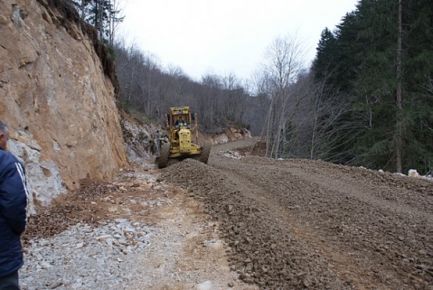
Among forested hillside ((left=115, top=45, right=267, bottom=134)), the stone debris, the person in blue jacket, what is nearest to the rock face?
the stone debris

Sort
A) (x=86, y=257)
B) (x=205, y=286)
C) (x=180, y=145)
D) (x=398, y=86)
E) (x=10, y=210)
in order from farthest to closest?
(x=398, y=86), (x=180, y=145), (x=86, y=257), (x=205, y=286), (x=10, y=210)

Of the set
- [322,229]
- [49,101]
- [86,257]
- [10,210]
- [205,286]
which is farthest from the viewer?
[49,101]

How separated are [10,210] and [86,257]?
94.5 inches

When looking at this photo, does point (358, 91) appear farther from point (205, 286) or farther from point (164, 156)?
point (205, 286)

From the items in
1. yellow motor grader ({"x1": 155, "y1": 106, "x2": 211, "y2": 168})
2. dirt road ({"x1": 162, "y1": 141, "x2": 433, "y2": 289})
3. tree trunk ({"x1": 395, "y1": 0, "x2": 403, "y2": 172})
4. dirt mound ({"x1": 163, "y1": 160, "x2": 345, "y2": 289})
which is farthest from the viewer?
tree trunk ({"x1": 395, "y1": 0, "x2": 403, "y2": 172})

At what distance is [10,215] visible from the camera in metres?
2.83

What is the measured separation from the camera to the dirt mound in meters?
4.23

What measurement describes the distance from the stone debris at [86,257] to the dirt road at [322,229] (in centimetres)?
141

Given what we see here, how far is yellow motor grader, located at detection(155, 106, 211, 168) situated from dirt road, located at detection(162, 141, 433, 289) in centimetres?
376

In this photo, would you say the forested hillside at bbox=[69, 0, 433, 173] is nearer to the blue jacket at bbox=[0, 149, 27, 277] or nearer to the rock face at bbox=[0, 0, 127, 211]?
the rock face at bbox=[0, 0, 127, 211]

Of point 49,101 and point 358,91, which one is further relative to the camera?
point 358,91

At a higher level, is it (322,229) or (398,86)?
(398,86)

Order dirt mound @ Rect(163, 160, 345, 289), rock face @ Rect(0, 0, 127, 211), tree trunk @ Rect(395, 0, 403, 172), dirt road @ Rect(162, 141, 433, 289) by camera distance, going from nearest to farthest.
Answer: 1. dirt mound @ Rect(163, 160, 345, 289)
2. dirt road @ Rect(162, 141, 433, 289)
3. rock face @ Rect(0, 0, 127, 211)
4. tree trunk @ Rect(395, 0, 403, 172)

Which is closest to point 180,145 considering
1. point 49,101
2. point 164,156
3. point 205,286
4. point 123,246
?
point 164,156
